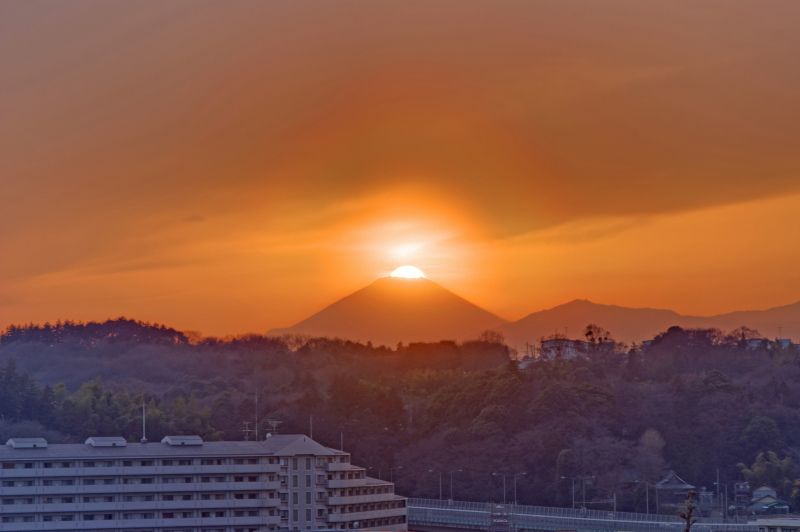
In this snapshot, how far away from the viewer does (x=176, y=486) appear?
8012cm

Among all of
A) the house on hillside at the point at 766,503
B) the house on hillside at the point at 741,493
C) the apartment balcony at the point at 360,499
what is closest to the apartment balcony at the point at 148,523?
the apartment balcony at the point at 360,499

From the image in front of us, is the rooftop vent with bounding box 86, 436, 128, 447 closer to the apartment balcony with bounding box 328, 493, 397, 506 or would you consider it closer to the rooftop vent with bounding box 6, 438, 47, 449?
the rooftop vent with bounding box 6, 438, 47, 449

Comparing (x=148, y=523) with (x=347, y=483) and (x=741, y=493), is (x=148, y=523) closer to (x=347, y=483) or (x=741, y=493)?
(x=347, y=483)

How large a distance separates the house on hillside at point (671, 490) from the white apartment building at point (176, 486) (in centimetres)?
3951

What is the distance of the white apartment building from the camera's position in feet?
252

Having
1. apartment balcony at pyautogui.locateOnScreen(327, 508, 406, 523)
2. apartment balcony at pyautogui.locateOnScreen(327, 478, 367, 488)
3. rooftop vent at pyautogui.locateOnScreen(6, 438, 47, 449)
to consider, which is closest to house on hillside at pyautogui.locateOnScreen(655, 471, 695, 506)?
apartment balcony at pyautogui.locateOnScreen(327, 508, 406, 523)

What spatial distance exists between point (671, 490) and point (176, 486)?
55.5 m

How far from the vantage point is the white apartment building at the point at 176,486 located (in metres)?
76.9

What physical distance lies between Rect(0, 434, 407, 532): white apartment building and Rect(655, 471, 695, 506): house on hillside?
39.5 meters

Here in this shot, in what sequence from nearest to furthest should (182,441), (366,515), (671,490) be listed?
1. (182,441)
2. (366,515)
3. (671,490)

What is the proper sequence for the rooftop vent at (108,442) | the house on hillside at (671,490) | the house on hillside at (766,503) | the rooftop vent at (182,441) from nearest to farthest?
1. the rooftop vent at (108,442)
2. the rooftop vent at (182,441)
3. the house on hillside at (766,503)
4. the house on hillside at (671,490)

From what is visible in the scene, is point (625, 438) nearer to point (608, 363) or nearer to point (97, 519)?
point (608, 363)

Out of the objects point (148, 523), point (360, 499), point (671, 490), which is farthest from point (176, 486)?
point (671, 490)

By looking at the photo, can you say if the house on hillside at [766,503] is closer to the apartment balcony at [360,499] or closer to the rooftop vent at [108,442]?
A: the apartment balcony at [360,499]
